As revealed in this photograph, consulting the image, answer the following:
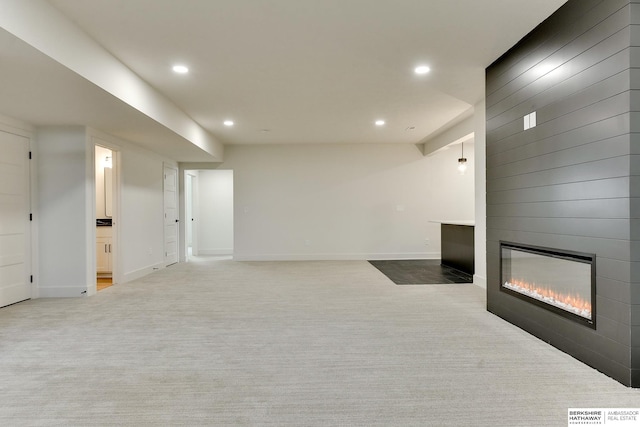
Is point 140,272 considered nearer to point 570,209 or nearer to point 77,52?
point 77,52

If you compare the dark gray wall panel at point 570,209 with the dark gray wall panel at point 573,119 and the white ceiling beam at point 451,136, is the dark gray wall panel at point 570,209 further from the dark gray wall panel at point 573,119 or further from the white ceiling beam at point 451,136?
the white ceiling beam at point 451,136

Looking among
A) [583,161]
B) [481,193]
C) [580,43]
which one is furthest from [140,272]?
[580,43]

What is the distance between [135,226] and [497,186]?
18.4 ft

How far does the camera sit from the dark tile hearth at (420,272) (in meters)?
5.49

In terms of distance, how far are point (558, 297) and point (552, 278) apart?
16cm

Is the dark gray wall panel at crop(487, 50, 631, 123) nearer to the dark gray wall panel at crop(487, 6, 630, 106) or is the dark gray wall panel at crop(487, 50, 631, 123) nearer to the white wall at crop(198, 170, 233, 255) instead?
the dark gray wall panel at crop(487, 6, 630, 106)

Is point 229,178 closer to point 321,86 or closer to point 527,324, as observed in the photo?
point 321,86

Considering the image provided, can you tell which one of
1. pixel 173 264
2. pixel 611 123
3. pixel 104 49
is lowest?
pixel 173 264

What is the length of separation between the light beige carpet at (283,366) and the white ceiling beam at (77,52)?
7.52 feet

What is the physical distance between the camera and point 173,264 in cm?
758

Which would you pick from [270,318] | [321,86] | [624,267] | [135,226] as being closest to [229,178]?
[135,226]

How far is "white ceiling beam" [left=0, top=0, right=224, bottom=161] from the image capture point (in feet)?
7.40

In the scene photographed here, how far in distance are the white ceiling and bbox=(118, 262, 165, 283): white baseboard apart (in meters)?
2.23

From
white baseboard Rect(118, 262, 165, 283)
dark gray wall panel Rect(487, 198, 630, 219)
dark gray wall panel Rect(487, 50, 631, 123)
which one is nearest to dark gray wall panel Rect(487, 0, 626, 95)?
dark gray wall panel Rect(487, 50, 631, 123)
